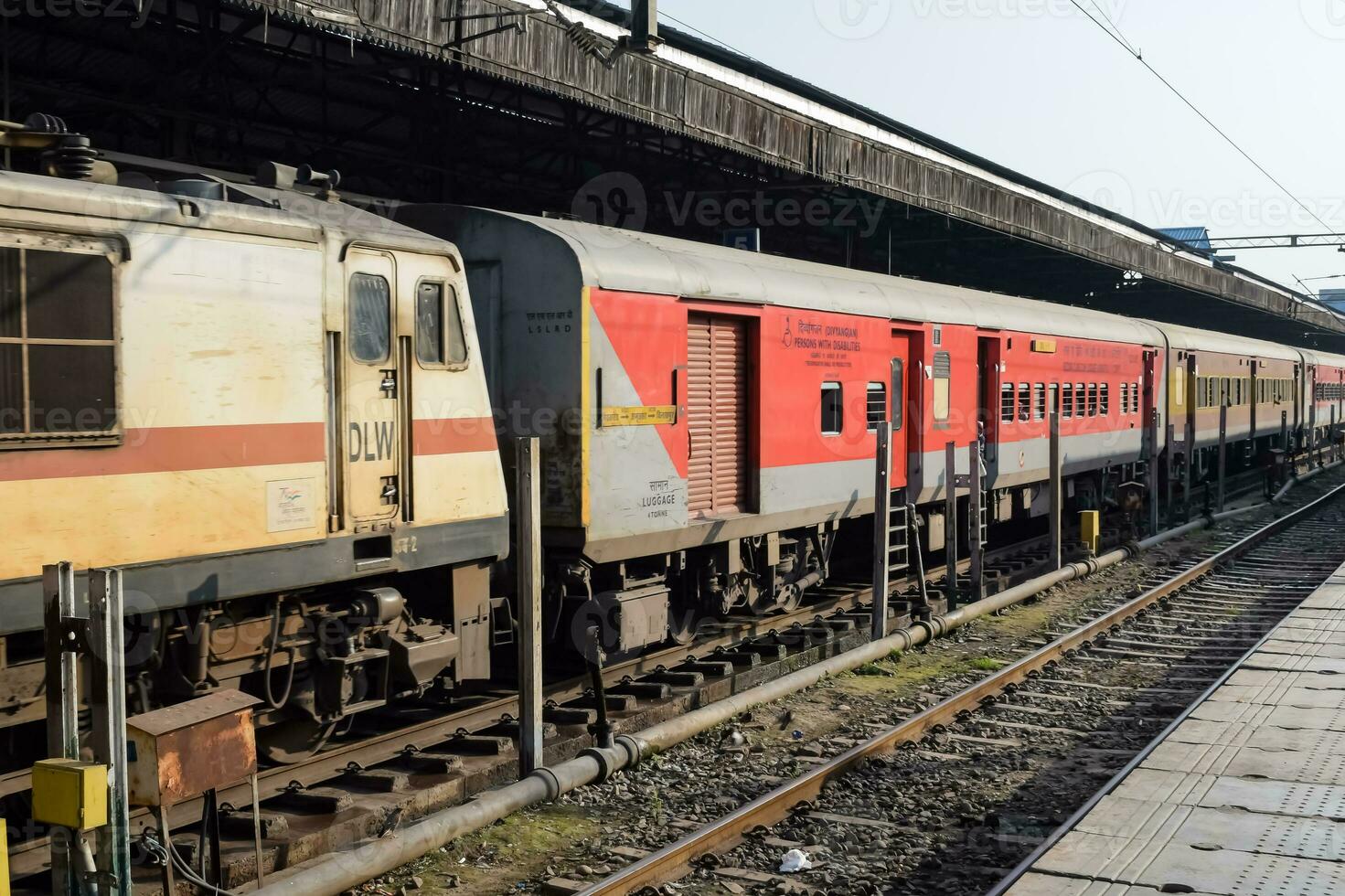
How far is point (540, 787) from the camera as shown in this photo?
24.9 ft

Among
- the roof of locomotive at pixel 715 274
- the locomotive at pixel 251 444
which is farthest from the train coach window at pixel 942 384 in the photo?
the locomotive at pixel 251 444

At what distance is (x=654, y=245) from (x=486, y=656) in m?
4.06

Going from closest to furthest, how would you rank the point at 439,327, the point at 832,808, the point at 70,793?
the point at 70,793, the point at 832,808, the point at 439,327

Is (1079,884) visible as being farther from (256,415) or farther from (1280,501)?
(1280,501)

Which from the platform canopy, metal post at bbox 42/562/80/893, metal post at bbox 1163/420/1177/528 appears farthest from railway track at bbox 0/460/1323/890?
metal post at bbox 1163/420/1177/528

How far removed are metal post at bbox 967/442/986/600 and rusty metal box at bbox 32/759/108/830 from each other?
1131cm

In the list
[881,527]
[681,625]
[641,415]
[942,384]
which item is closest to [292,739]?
[641,415]

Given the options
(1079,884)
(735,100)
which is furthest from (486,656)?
(735,100)

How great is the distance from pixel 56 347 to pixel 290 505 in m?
1.61

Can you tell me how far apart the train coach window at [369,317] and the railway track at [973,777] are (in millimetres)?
3491

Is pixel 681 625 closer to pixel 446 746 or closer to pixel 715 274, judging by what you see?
pixel 715 274

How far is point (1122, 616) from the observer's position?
1467 centimetres

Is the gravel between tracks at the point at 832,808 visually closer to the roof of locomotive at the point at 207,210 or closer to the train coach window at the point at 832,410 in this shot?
the train coach window at the point at 832,410

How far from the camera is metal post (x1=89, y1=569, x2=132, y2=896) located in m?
→ 5.04
